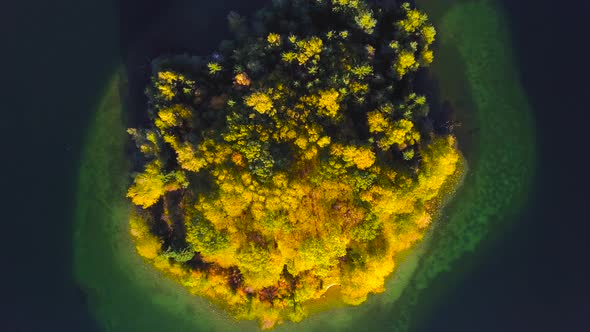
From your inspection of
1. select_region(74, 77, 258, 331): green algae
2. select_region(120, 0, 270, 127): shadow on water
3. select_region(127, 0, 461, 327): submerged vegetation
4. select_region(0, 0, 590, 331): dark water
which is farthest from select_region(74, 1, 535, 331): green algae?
select_region(127, 0, 461, 327): submerged vegetation

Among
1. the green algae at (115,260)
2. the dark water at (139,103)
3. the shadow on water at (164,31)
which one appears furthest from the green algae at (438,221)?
the shadow on water at (164,31)

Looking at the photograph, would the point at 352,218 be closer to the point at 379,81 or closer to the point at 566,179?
the point at 379,81

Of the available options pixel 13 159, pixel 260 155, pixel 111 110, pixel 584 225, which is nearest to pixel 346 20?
pixel 260 155

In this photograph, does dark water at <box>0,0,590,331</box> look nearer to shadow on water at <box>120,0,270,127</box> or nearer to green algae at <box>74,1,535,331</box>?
shadow on water at <box>120,0,270,127</box>

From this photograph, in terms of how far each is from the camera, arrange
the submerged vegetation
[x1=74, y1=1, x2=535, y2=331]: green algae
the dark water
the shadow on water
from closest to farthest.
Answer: the submerged vegetation
the shadow on water
[x1=74, y1=1, x2=535, y2=331]: green algae
the dark water

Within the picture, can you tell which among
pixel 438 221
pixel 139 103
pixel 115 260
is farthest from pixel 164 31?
pixel 438 221

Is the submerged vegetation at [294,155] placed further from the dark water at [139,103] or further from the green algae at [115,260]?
the dark water at [139,103]

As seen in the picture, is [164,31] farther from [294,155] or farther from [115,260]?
[115,260]
